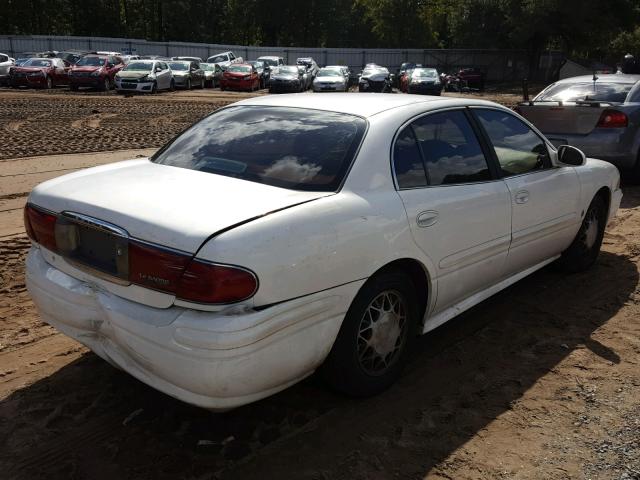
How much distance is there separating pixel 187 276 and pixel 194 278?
0.12ft

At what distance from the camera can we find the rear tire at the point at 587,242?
5.05 metres

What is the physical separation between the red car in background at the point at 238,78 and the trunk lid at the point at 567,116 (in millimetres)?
23154

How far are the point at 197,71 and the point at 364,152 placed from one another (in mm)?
28886

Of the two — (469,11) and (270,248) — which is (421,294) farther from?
(469,11)

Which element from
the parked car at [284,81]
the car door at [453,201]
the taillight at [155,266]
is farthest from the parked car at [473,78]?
the taillight at [155,266]

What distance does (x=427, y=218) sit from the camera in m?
3.25

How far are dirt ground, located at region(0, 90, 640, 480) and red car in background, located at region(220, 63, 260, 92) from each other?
26.4m

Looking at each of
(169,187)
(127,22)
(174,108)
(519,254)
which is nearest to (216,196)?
(169,187)

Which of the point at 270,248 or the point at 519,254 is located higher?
the point at 270,248

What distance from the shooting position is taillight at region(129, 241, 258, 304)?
7.91 feet

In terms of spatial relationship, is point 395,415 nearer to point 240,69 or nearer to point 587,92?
point 587,92

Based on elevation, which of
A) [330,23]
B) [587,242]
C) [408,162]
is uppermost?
[330,23]

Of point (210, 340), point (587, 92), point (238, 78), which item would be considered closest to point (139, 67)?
point (238, 78)

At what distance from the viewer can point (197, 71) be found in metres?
30.1
